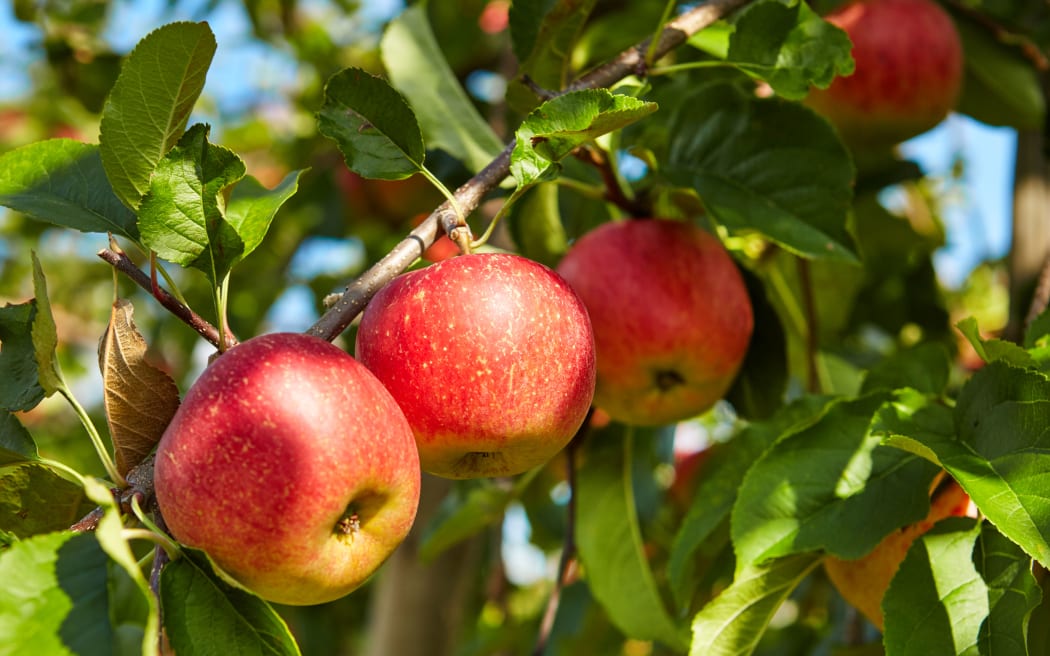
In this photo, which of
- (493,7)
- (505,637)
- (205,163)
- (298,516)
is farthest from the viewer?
(493,7)

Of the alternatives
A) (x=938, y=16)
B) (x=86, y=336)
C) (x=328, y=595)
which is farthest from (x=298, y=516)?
(x=86, y=336)

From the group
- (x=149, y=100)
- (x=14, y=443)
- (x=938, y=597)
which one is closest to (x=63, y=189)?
(x=149, y=100)

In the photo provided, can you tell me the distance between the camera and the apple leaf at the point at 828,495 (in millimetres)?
947

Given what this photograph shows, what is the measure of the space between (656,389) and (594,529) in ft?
1.14

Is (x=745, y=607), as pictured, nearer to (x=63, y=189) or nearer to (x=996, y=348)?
(x=996, y=348)

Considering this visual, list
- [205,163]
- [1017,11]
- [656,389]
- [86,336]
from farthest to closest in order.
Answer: [86,336], [1017,11], [656,389], [205,163]

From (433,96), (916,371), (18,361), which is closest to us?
(18,361)

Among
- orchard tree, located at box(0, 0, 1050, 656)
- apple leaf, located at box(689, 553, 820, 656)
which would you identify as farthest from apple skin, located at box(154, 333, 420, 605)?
apple leaf, located at box(689, 553, 820, 656)

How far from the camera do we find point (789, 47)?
106 centimetres

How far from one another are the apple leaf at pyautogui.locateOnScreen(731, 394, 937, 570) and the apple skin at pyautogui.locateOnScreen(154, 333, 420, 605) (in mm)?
385

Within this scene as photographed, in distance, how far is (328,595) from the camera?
771 millimetres

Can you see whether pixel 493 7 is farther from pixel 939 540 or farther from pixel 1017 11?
pixel 939 540

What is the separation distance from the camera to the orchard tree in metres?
0.72

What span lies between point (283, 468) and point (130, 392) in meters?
0.18
